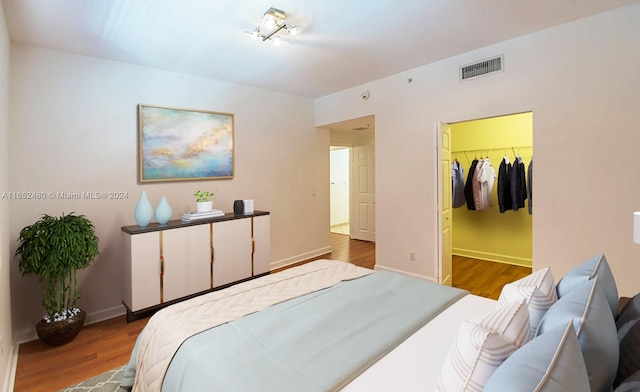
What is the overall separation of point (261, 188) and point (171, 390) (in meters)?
3.19

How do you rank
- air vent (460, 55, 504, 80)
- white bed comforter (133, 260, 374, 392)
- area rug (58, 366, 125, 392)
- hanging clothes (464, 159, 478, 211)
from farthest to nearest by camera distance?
1. hanging clothes (464, 159, 478, 211)
2. air vent (460, 55, 504, 80)
3. area rug (58, 366, 125, 392)
4. white bed comforter (133, 260, 374, 392)

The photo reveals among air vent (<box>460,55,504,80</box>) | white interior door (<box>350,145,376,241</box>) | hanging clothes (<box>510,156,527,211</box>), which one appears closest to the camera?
air vent (<box>460,55,504,80</box>)

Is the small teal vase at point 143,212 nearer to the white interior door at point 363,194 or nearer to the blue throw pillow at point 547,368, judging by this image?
the blue throw pillow at point 547,368

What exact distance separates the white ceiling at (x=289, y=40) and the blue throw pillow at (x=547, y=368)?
Result: 225 centimetres

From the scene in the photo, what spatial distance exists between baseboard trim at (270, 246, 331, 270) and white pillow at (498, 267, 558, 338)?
11.5ft

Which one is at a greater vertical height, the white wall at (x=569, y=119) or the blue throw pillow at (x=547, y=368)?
the white wall at (x=569, y=119)

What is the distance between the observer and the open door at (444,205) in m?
3.28

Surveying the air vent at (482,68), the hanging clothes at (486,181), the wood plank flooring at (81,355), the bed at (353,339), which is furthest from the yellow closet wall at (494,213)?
the bed at (353,339)

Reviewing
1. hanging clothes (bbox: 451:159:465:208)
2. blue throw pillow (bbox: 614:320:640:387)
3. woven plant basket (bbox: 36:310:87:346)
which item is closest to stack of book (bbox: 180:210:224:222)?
woven plant basket (bbox: 36:310:87:346)

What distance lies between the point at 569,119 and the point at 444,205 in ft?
4.34

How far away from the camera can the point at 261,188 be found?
4281mm

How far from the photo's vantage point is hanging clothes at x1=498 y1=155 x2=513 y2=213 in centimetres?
420

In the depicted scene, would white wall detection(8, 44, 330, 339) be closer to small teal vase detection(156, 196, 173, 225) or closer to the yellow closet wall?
small teal vase detection(156, 196, 173, 225)

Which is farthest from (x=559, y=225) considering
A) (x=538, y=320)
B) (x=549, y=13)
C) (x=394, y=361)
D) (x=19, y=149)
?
(x=19, y=149)
